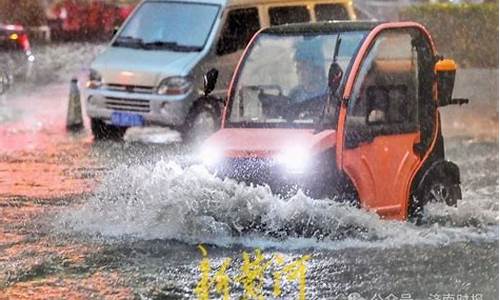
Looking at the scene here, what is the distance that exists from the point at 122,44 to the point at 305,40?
11.4 ft

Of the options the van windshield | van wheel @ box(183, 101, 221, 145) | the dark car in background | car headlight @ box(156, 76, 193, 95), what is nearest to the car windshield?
the dark car in background

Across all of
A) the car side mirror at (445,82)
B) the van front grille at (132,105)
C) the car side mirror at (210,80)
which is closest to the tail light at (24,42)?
the car side mirror at (210,80)

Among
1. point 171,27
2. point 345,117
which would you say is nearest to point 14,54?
point 345,117

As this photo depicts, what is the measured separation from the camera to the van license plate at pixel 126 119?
31.2 ft

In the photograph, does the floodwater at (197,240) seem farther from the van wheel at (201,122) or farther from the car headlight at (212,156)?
the van wheel at (201,122)

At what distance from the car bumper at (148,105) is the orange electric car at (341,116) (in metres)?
2.62

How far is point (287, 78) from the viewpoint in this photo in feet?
20.2

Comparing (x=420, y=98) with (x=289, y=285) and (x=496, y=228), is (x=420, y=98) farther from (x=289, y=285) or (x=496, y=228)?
(x=289, y=285)

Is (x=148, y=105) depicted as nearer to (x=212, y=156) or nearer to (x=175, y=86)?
(x=175, y=86)

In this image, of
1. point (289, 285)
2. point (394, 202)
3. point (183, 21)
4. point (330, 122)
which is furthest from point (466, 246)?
point (183, 21)

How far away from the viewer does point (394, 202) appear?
629cm

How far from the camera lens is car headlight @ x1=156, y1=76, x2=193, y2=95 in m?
9.17

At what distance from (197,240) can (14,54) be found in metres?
1.33

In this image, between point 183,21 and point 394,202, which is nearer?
point 394,202
